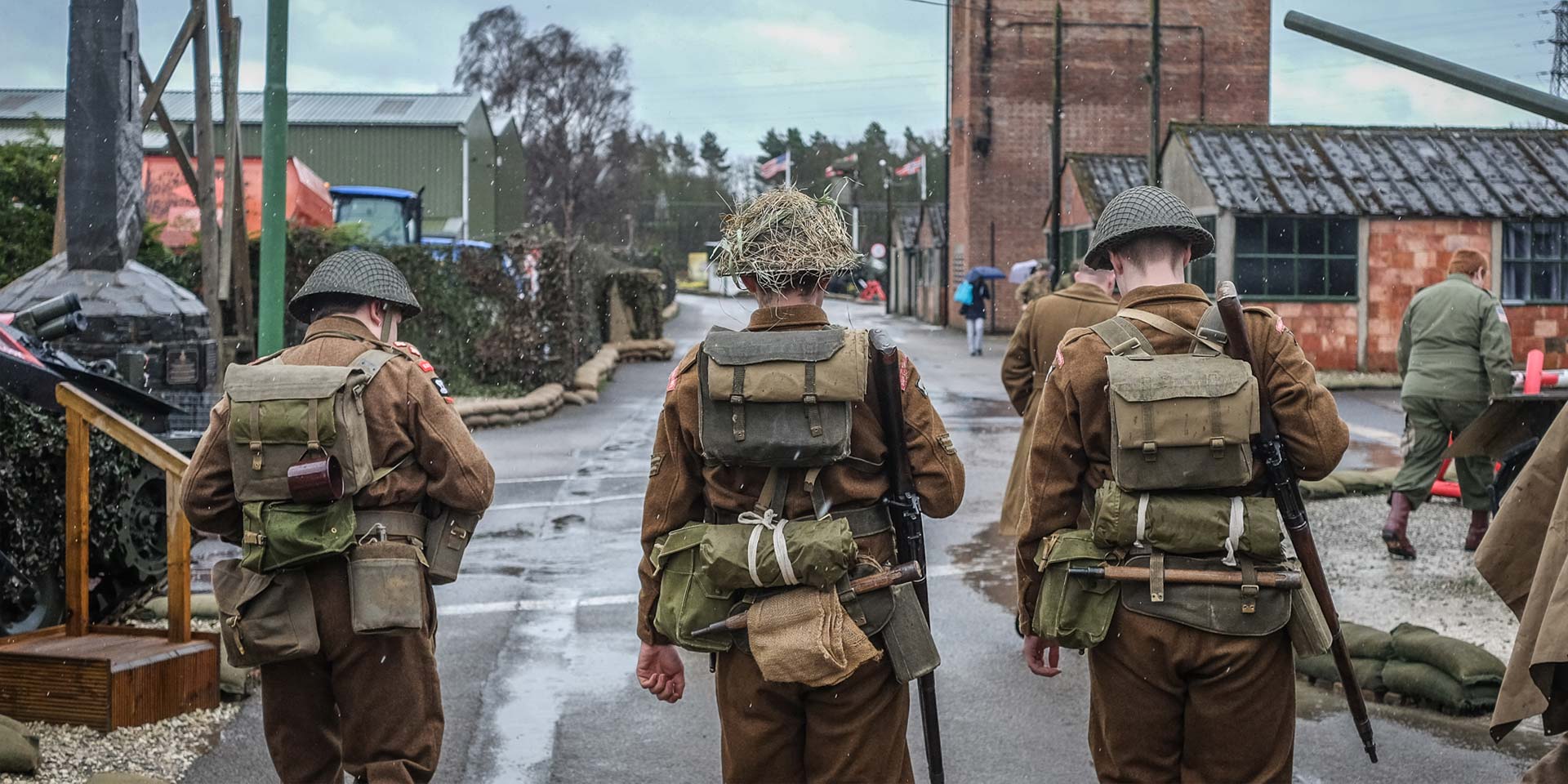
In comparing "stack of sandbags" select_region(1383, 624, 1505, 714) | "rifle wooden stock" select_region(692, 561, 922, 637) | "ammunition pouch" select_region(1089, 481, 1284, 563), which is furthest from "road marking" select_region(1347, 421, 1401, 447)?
"rifle wooden stock" select_region(692, 561, 922, 637)

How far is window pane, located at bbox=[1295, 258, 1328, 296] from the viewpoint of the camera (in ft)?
84.5

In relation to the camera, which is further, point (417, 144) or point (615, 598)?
point (417, 144)

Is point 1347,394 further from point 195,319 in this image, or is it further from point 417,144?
point 417,144

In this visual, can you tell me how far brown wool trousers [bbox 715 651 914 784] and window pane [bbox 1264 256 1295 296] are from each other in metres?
23.7

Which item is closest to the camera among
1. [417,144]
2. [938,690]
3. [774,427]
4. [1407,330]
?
[774,427]

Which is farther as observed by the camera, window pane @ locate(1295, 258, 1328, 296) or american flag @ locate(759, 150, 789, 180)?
american flag @ locate(759, 150, 789, 180)

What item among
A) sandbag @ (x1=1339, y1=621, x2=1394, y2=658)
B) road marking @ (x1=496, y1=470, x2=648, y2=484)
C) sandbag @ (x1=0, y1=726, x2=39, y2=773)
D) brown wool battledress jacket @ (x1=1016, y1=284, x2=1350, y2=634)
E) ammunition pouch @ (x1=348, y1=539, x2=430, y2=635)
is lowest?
sandbag @ (x1=0, y1=726, x2=39, y2=773)

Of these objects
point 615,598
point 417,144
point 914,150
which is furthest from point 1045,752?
point 914,150

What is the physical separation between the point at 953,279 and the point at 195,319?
125 feet

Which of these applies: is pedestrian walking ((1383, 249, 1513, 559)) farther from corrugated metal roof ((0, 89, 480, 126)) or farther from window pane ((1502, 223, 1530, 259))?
corrugated metal roof ((0, 89, 480, 126))

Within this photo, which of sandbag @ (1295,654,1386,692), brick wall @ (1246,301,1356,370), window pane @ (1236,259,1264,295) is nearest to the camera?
sandbag @ (1295,654,1386,692)

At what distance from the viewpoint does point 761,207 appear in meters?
3.95

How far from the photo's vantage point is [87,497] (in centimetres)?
589

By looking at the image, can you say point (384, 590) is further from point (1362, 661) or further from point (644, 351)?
point (644, 351)
